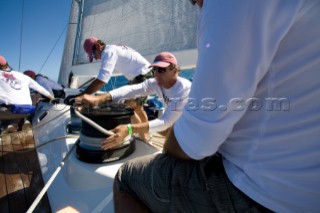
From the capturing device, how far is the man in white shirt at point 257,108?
0.44m

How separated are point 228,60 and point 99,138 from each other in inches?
34.6

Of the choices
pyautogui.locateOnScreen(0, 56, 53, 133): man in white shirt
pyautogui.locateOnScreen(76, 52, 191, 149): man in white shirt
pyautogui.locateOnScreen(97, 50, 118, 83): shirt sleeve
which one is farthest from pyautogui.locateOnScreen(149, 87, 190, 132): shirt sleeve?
pyautogui.locateOnScreen(0, 56, 53, 133): man in white shirt

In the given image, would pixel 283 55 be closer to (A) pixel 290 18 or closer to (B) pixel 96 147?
(A) pixel 290 18

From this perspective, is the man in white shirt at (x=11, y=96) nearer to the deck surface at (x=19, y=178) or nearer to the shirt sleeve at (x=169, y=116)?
the deck surface at (x=19, y=178)

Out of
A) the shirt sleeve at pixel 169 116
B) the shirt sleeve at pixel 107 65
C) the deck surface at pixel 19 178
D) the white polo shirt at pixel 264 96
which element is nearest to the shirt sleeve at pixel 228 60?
the white polo shirt at pixel 264 96

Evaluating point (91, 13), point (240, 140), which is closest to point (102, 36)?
point (91, 13)

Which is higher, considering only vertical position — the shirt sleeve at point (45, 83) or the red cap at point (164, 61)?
the red cap at point (164, 61)

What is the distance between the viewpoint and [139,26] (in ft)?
14.5

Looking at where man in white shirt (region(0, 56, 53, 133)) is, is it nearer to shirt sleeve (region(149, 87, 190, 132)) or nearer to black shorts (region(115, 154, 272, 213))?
shirt sleeve (region(149, 87, 190, 132))

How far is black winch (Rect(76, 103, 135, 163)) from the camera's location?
3.88 ft

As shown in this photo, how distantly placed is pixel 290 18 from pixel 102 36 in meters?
5.16

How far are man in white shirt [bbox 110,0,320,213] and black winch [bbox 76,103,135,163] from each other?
2.07 feet

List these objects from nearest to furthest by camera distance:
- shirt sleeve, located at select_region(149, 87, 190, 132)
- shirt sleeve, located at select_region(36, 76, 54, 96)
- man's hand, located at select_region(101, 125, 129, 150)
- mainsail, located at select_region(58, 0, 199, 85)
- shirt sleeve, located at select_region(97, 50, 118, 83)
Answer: man's hand, located at select_region(101, 125, 129, 150) → shirt sleeve, located at select_region(149, 87, 190, 132) → shirt sleeve, located at select_region(97, 50, 118, 83) → mainsail, located at select_region(58, 0, 199, 85) → shirt sleeve, located at select_region(36, 76, 54, 96)

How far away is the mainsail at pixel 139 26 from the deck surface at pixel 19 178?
2.23 m
